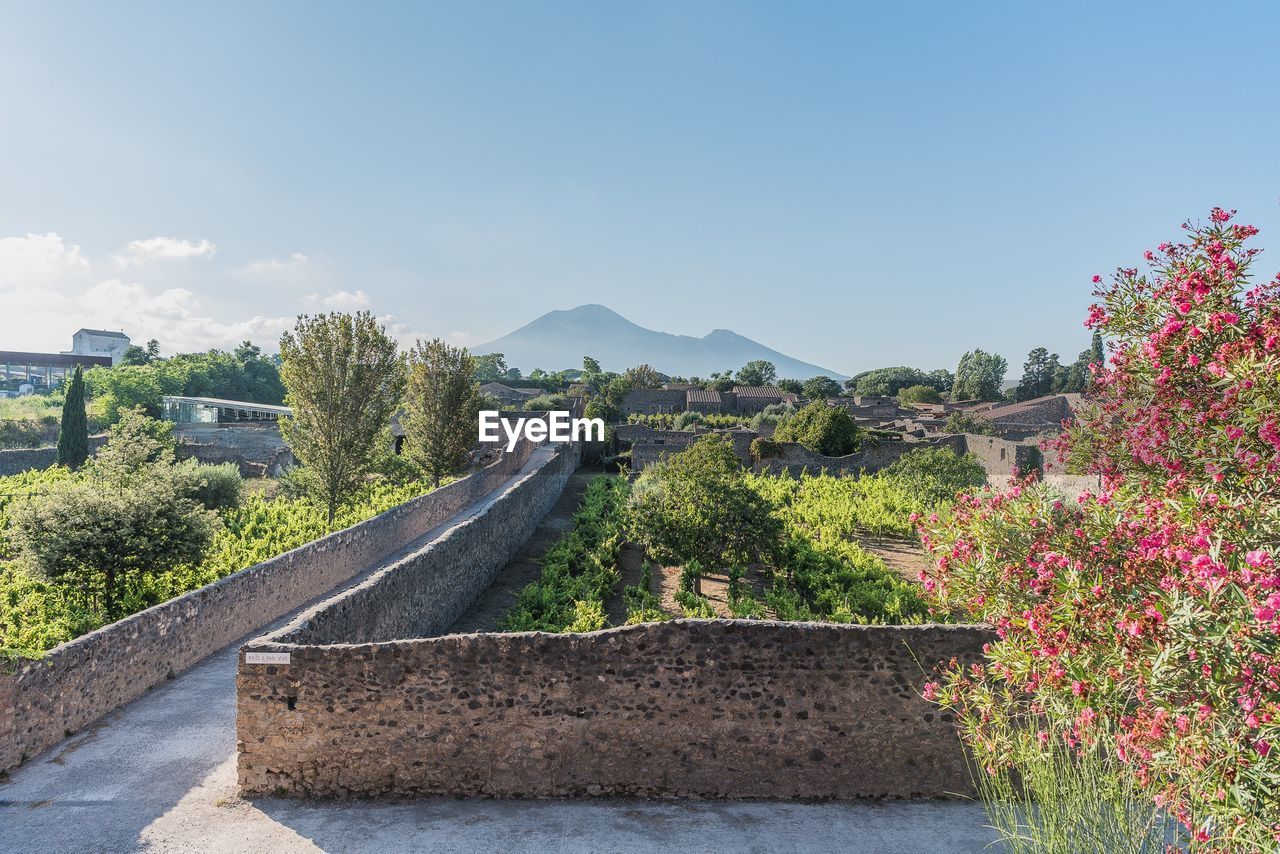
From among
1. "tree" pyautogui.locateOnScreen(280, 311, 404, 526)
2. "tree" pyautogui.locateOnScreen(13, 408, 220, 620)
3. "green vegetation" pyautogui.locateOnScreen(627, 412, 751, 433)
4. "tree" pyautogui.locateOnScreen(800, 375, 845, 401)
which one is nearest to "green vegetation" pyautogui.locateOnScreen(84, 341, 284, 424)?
"green vegetation" pyautogui.locateOnScreen(627, 412, 751, 433)

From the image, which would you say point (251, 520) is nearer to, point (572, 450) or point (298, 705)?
point (298, 705)

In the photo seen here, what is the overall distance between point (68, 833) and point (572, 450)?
40383 millimetres

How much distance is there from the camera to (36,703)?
854 centimetres

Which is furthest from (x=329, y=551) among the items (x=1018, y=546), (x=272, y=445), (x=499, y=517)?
(x=272, y=445)

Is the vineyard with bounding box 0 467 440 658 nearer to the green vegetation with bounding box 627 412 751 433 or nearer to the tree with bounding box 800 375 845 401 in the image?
the green vegetation with bounding box 627 412 751 433

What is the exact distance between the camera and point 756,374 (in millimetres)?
124750

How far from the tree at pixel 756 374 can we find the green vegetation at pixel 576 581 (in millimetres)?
92488

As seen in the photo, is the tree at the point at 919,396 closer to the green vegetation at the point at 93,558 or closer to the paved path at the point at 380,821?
the green vegetation at the point at 93,558

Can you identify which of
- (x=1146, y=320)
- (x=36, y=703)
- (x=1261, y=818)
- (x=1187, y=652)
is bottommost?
(x=36, y=703)

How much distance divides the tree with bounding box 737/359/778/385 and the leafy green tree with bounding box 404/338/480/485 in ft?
277

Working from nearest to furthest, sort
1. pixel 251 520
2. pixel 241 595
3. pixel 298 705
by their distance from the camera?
pixel 298 705 < pixel 241 595 < pixel 251 520

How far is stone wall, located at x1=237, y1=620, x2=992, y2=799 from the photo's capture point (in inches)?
308
